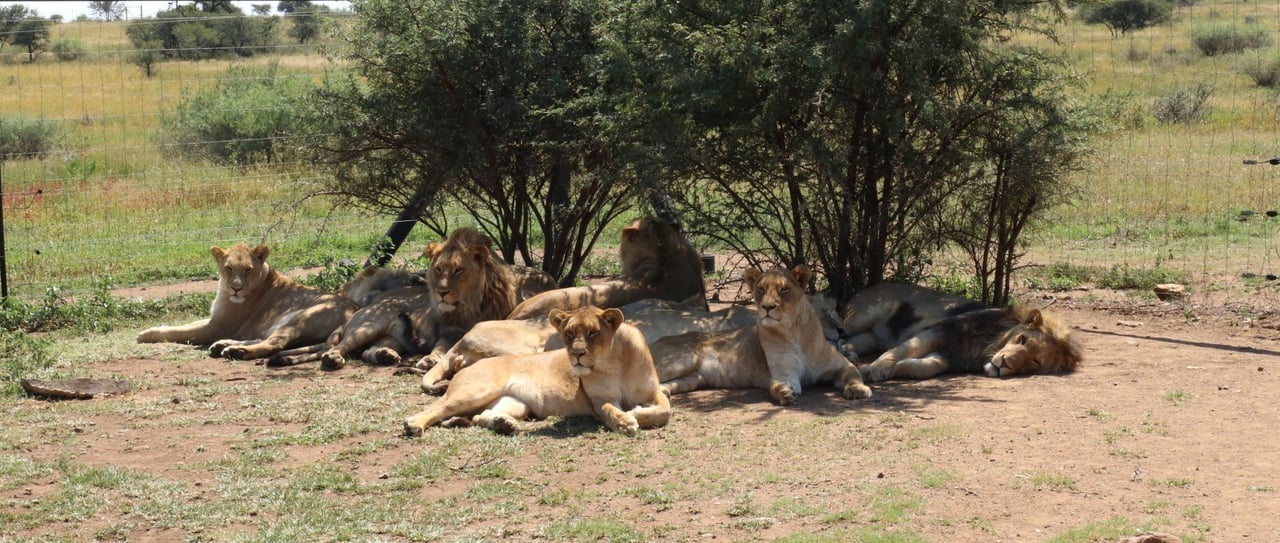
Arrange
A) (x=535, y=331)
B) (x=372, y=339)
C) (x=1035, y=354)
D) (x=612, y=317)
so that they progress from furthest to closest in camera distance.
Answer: (x=372, y=339) < (x=535, y=331) < (x=1035, y=354) < (x=612, y=317)

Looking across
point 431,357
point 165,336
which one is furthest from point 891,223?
point 165,336

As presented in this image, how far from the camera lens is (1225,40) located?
21.8m

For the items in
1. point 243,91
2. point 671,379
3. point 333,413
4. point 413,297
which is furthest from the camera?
point 243,91

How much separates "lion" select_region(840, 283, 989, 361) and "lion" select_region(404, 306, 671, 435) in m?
2.66

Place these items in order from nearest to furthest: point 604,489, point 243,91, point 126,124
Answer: point 604,489, point 126,124, point 243,91

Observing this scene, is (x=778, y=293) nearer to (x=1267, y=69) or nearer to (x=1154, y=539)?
(x=1154, y=539)

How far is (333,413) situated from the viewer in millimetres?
9508

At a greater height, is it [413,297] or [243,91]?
[243,91]

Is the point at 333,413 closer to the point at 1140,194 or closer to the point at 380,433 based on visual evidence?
the point at 380,433

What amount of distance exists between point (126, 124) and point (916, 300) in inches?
659

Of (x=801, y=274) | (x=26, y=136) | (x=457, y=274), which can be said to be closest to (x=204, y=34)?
(x=26, y=136)

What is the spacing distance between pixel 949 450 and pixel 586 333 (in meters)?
2.30

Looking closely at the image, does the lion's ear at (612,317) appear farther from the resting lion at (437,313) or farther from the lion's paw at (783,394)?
the resting lion at (437,313)

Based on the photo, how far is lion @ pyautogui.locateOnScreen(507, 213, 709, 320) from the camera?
40.1 feet
